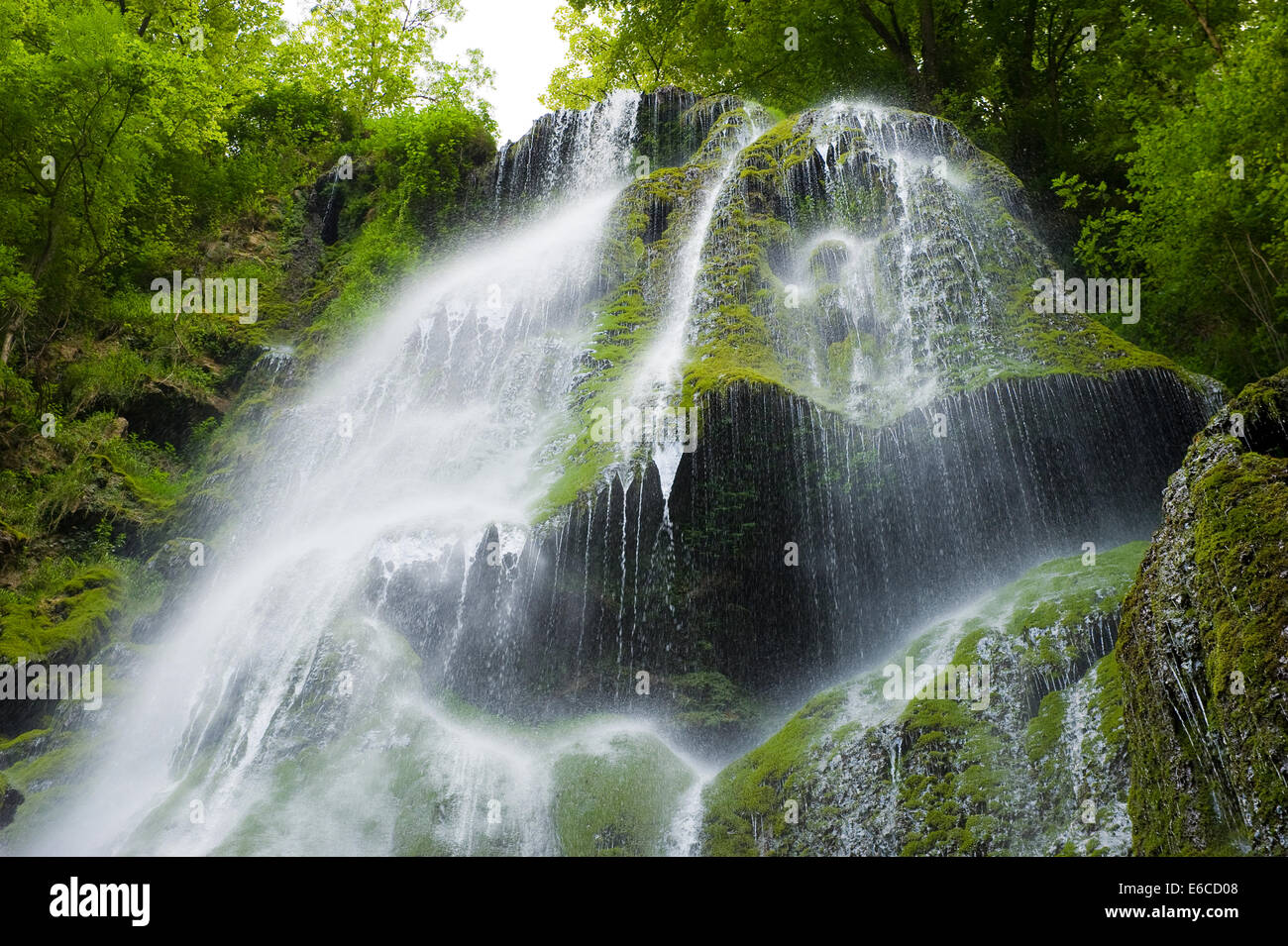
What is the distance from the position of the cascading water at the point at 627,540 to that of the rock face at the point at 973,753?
1.06 meters

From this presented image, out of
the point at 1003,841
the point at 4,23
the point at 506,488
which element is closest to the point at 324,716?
the point at 506,488

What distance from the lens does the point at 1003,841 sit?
6.21m

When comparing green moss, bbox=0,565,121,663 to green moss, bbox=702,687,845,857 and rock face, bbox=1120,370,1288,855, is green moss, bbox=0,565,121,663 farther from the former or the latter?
rock face, bbox=1120,370,1288,855

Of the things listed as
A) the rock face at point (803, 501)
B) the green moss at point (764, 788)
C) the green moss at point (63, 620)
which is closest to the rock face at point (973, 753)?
the green moss at point (764, 788)

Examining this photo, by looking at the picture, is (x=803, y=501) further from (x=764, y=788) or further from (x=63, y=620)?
(x=63, y=620)

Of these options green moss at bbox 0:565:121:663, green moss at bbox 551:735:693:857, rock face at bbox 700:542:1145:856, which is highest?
green moss at bbox 0:565:121:663

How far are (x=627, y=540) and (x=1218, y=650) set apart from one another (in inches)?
276

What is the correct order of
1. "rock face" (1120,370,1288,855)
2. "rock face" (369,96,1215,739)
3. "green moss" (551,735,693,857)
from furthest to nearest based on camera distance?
"rock face" (369,96,1215,739) → "green moss" (551,735,693,857) → "rock face" (1120,370,1288,855)

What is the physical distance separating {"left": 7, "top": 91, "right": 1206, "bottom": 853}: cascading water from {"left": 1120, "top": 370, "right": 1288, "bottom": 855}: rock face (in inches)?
172

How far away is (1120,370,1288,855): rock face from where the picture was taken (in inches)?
166

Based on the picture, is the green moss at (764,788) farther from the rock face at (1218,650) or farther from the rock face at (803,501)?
the rock face at (1218,650)

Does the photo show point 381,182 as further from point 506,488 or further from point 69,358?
point 506,488

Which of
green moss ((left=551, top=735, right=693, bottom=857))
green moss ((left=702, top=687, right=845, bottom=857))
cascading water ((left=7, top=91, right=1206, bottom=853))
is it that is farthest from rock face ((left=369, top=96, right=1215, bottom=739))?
green moss ((left=702, top=687, right=845, bottom=857))

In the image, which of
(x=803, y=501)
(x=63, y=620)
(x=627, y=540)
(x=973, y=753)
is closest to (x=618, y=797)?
(x=627, y=540)
